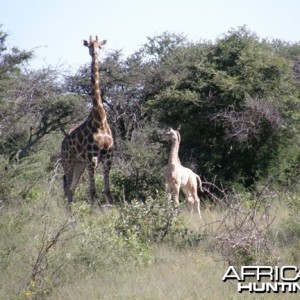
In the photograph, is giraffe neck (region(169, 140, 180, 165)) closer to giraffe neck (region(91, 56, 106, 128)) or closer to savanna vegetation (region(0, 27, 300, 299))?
savanna vegetation (region(0, 27, 300, 299))

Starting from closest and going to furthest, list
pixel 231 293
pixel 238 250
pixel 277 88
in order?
pixel 231 293 → pixel 238 250 → pixel 277 88

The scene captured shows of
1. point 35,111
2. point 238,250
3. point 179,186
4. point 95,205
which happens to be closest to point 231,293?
point 238,250

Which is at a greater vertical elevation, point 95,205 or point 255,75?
point 255,75

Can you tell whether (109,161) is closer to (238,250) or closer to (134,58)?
(238,250)

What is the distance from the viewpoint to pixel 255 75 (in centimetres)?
1424

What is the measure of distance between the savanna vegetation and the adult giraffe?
0.66 meters

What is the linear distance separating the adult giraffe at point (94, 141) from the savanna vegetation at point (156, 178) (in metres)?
0.66

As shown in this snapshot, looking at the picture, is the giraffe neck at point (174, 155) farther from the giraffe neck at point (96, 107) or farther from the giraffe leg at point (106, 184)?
the giraffe neck at point (96, 107)

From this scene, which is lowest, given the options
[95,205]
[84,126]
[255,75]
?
[95,205]

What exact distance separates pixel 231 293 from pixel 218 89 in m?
7.47

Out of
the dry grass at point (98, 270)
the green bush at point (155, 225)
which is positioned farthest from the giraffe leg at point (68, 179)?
the green bush at point (155, 225)

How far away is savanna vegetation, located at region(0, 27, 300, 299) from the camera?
8070 millimetres

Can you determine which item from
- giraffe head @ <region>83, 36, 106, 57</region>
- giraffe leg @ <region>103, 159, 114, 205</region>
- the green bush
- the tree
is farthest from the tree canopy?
the green bush

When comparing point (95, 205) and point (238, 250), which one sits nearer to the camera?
point (238, 250)
